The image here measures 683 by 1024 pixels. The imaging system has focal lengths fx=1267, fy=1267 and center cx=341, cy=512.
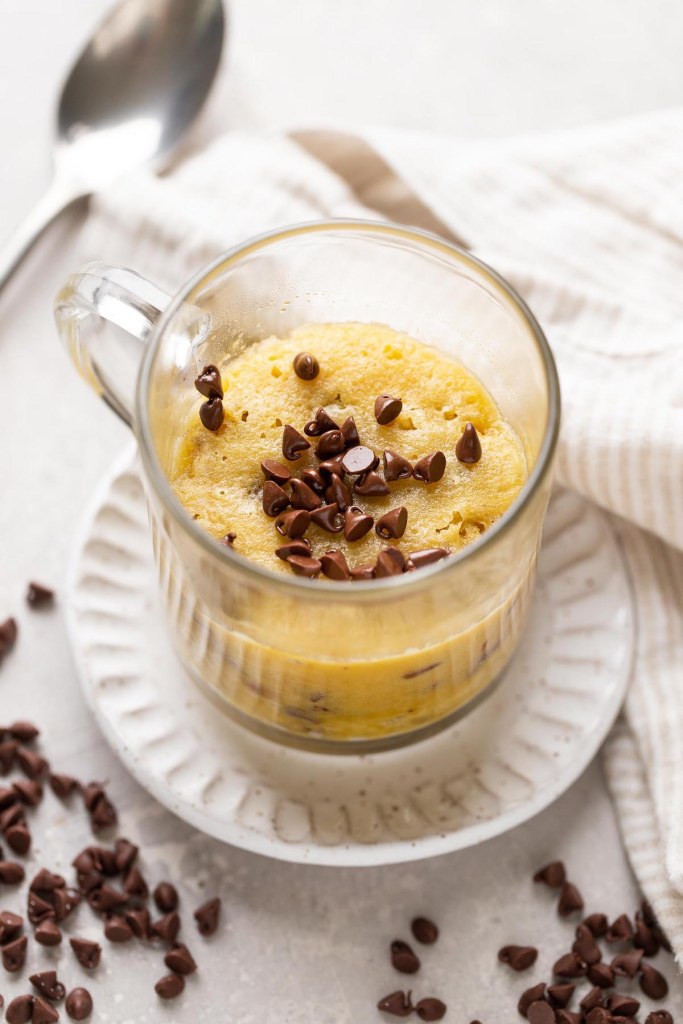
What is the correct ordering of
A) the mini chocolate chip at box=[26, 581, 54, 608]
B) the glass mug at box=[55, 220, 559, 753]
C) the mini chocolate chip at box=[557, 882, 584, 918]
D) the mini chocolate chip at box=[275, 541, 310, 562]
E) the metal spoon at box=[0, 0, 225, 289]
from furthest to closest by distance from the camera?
the metal spoon at box=[0, 0, 225, 289] < the mini chocolate chip at box=[26, 581, 54, 608] < the mini chocolate chip at box=[557, 882, 584, 918] < the mini chocolate chip at box=[275, 541, 310, 562] < the glass mug at box=[55, 220, 559, 753]

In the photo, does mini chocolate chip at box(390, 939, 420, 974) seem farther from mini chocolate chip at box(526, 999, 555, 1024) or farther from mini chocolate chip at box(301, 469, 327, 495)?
mini chocolate chip at box(301, 469, 327, 495)

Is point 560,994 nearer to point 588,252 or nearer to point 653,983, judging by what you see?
point 653,983

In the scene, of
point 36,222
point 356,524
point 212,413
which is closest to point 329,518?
point 356,524

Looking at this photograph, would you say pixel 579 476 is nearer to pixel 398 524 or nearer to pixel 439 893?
pixel 398 524

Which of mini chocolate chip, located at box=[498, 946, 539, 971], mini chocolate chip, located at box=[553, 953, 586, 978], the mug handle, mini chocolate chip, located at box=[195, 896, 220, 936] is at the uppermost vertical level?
the mug handle

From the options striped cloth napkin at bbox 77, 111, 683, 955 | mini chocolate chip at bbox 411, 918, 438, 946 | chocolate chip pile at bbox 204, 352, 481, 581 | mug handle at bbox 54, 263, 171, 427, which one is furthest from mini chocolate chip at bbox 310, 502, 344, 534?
mini chocolate chip at bbox 411, 918, 438, 946

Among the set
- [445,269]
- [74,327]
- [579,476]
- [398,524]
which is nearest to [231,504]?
[398,524]
